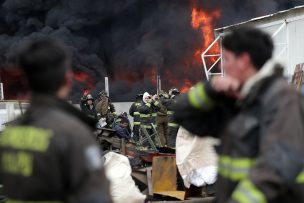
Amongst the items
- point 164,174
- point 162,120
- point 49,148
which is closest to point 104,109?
point 162,120

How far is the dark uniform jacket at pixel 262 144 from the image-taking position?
2082mm

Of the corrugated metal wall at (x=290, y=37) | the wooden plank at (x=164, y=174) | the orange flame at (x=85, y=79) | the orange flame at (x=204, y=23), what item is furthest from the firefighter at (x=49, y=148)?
the orange flame at (x=85, y=79)

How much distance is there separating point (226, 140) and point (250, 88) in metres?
0.27

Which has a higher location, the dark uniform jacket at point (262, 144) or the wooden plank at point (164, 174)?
the dark uniform jacket at point (262, 144)

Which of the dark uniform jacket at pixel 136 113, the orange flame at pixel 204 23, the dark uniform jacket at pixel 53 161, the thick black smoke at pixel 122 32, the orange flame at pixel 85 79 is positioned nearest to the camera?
the dark uniform jacket at pixel 53 161

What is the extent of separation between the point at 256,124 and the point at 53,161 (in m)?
0.85

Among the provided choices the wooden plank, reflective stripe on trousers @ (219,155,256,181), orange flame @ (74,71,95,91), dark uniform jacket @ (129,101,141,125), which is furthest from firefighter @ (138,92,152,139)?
orange flame @ (74,71,95,91)

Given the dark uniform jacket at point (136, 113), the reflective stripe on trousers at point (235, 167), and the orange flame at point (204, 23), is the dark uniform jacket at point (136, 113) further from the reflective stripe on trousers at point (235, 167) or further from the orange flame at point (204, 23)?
the orange flame at point (204, 23)

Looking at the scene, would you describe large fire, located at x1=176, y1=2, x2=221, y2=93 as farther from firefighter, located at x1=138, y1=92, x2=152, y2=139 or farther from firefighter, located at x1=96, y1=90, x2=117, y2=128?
firefighter, located at x1=138, y1=92, x2=152, y2=139

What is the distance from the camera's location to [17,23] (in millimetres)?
27391

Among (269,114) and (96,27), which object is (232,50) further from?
(96,27)

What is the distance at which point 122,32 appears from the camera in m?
27.3

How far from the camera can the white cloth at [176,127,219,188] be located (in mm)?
5383

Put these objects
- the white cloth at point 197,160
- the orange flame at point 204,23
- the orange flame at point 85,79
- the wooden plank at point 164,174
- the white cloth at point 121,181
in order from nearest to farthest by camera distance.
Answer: the white cloth at point 121,181
the white cloth at point 197,160
the wooden plank at point 164,174
the orange flame at point 204,23
the orange flame at point 85,79
